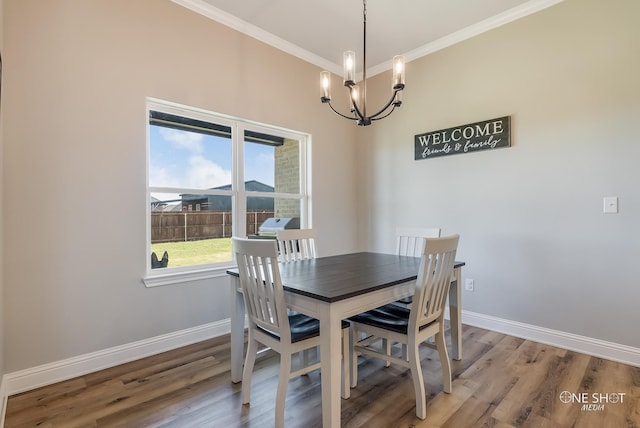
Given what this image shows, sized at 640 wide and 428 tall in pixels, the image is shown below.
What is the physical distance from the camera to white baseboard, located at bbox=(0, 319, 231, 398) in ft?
6.38

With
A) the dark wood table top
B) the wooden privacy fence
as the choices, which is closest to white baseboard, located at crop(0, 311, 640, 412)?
the wooden privacy fence

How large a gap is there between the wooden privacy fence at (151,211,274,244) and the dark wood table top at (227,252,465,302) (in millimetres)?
963

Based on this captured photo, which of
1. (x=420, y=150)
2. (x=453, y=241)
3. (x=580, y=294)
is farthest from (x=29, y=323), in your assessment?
(x=580, y=294)

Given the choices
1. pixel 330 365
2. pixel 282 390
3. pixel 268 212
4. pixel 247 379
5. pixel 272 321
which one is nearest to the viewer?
pixel 330 365

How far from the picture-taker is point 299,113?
3.52 m

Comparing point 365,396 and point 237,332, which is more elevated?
point 237,332

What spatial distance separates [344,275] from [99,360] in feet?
6.07

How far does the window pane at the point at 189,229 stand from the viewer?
2.63 metres

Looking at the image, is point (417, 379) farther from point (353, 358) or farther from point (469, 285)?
point (469, 285)

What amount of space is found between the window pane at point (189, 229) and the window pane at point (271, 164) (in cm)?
41

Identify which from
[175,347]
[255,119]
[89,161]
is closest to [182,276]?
[175,347]

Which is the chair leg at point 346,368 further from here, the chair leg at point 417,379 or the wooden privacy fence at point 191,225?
the wooden privacy fence at point 191,225

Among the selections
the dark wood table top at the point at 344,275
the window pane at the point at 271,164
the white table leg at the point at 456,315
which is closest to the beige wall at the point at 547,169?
the white table leg at the point at 456,315

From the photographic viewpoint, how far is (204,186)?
2883 mm
